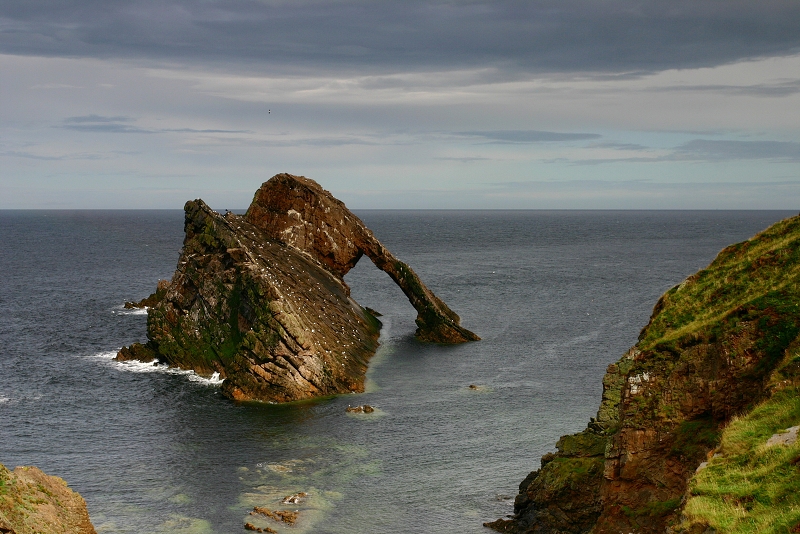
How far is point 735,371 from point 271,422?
3860cm

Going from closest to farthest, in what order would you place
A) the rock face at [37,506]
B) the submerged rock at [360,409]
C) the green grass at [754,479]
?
the green grass at [754,479] < the rock face at [37,506] < the submerged rock at [360,409]

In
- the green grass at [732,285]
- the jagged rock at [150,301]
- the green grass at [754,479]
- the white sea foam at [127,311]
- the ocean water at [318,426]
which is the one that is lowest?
the ocean water at [318,426]

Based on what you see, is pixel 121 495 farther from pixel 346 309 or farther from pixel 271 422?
pixel 346 309

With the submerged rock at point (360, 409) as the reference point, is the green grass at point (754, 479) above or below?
above

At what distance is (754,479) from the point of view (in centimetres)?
2308

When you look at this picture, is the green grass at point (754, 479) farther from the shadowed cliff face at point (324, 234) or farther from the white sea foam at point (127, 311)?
the white sea foam at point (127, 311)

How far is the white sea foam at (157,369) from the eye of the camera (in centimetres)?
7200

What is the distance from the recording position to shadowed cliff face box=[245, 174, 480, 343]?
9069 centimetres

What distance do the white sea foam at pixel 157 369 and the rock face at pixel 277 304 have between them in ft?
2.74

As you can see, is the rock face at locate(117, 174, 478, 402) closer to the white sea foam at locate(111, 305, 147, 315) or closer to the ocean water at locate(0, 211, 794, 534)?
the ocean water at locate(0, 211, 794, 534)

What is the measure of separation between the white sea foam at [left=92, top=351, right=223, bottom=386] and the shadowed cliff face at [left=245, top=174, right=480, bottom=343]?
2121cm

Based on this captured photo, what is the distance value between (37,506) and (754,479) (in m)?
29.6

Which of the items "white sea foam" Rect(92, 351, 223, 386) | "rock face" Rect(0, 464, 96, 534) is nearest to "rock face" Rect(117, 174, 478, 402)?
"white sea foam" Rect(92, 351, 223, 386)

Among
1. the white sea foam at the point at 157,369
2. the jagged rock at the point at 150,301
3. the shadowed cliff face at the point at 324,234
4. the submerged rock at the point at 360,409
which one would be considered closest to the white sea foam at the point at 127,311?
the jagged rock at the point at 150,301
